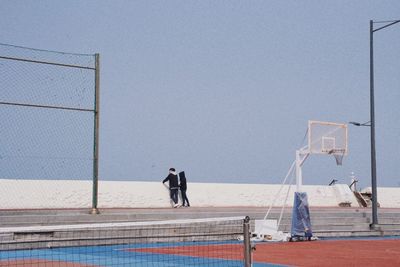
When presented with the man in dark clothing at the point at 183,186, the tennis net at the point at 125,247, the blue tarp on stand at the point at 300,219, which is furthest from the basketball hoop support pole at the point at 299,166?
the man in dark clothing at the point at 183,186

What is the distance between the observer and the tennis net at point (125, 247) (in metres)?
12.9

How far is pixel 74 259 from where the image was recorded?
13414 millimetres

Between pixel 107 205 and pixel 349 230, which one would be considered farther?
pixel 107 205

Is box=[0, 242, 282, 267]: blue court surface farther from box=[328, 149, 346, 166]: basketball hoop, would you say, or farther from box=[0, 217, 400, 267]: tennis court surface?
box=[328, 149, 346, 166]: basketball hoop

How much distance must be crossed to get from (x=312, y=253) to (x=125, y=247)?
470cm

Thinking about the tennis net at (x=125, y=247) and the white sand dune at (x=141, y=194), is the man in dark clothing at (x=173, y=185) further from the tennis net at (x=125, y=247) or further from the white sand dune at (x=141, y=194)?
the tennis net at (x=125, y=247)

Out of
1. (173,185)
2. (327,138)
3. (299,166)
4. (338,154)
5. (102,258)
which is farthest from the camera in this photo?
(173,185)

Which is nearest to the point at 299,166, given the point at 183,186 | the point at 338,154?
the point at 338,154

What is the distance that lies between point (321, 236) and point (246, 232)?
1337cm

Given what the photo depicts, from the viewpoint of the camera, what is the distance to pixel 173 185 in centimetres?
2573

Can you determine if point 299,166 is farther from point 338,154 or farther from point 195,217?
point 195,217

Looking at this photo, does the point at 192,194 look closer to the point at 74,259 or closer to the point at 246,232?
the point at 74,259

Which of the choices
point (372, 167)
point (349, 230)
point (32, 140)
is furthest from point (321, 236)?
point (32, 140)

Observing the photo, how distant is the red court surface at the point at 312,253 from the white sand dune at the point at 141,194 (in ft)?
7.46
